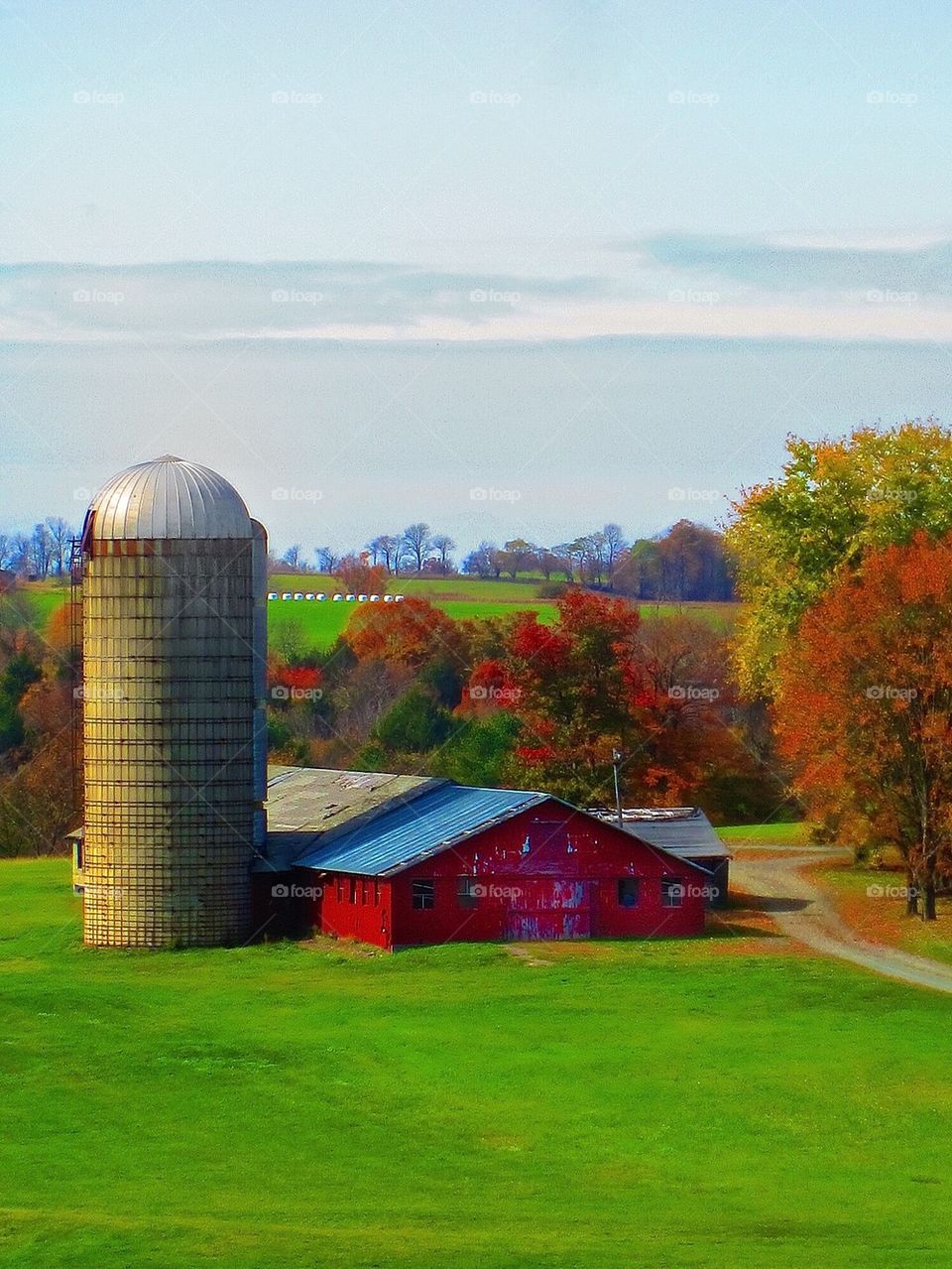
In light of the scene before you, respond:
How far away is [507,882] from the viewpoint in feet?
186

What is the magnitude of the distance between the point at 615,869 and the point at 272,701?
6431cm

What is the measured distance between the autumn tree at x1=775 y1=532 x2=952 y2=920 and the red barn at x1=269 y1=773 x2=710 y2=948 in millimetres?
6124

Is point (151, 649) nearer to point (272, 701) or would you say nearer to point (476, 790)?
point (476, 790)

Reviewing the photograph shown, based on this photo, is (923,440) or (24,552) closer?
(923,440)

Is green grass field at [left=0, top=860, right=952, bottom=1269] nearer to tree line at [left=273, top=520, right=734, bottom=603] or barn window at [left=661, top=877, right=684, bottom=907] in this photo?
barn window at [left=661, top=877, right=684, bottom=907]

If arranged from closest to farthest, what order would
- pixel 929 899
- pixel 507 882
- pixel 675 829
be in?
pixel 507 882 < pixel 929 899 < pixel 675 829

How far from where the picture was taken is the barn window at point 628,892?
189ft

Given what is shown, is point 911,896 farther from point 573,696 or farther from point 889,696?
point 573,696

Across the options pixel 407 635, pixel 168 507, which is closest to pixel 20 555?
pixel 407 635

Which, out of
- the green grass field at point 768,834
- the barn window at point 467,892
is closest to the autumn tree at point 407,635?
the green grass field at point 768,834

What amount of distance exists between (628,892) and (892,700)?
10.00 meters

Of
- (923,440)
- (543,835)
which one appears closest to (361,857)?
(543,835)

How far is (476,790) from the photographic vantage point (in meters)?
62.7

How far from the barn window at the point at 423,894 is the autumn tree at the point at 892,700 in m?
12.9
